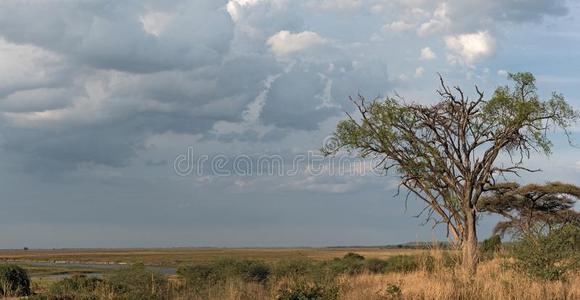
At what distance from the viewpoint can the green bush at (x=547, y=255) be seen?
17.7 m

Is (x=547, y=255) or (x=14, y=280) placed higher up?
(x=547, y=255)

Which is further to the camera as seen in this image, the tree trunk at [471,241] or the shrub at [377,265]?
the shrub at [377,265]

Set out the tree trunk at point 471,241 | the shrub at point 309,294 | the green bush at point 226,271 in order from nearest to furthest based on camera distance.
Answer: the shrub at point 309,294, the green bush at point 226,271, the tree trunk at point 471,241

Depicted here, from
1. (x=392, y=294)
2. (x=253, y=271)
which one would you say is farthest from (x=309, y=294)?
(x=253, y=271)

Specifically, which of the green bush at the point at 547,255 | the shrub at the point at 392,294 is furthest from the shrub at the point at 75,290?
the green bush at the point at 547,255

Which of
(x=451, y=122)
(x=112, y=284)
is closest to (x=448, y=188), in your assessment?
(x=451, y=122)

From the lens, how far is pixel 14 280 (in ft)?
88.6

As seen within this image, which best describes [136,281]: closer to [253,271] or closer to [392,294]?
[253,271]

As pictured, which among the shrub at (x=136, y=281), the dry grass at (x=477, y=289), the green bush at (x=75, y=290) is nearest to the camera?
the dry grass at (x=477, y=289)

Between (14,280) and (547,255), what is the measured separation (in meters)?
22.1

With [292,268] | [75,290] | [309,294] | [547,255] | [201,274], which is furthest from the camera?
[292,268]

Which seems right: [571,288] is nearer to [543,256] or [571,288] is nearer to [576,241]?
[543,256]

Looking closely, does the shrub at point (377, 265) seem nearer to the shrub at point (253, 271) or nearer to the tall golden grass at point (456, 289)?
the shrub at point (253, 271)

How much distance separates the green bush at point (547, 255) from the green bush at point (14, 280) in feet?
62.8
